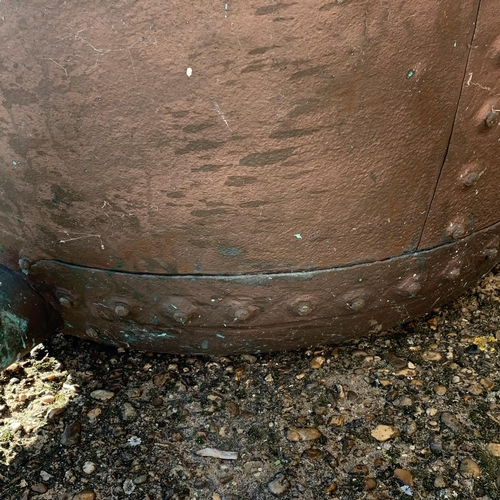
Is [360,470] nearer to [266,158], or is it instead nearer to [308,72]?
[266,158]

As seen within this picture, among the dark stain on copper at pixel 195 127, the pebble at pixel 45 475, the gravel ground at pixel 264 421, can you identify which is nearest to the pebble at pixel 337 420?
the gravel ground at pixel 264 421

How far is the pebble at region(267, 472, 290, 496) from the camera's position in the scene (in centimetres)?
123

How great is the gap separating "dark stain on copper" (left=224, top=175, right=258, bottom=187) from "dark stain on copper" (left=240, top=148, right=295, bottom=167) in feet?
0.08

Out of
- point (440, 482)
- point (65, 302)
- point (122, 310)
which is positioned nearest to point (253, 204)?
point (122, 310)

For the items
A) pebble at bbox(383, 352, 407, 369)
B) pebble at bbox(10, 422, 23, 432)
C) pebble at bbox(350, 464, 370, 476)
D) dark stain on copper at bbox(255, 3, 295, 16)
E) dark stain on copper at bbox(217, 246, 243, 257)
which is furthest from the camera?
pebble at bbox(383, 352, 407, 369)

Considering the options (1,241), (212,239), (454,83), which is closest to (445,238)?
(454,83)

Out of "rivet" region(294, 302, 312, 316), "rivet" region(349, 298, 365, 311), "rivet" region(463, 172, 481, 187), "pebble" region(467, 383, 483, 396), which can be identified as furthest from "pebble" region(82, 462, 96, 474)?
"rivet" region(463, 172, 481, 187)

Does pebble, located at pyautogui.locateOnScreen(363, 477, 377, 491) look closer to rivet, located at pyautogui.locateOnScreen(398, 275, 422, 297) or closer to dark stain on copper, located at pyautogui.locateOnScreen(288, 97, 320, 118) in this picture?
rivet, located at pyautogui.locateOnScreen(398, 275, 422, 297)

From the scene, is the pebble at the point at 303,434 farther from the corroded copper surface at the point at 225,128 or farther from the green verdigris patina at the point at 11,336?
the green verdigris patina at the point at 11,336

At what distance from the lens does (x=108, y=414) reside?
4.57 ft

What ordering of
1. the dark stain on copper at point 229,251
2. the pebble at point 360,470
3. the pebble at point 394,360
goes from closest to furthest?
the dark stain on copper at point 229,251
the pebble at point 360,470
the pebble at point 394,360

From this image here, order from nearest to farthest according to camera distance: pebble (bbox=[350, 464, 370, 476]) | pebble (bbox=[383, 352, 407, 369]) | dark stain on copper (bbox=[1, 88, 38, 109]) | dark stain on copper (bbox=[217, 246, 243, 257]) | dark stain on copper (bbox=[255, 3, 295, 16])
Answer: dark stain on copper (bbox=[255, 3, 295, 16])
dark stain on copper (bbox=[1, 88, 38, 109])
dark stain on copper (bbox=[217, 246, 243, 257])
pebble (bbox=[350, 464, 370, 476])
pebble (bbox=[383, 352, 407, 369])

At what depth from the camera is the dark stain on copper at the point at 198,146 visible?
1020mm

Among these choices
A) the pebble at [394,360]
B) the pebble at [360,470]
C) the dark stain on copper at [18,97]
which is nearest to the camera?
the dark stain on copper at [18,97]
